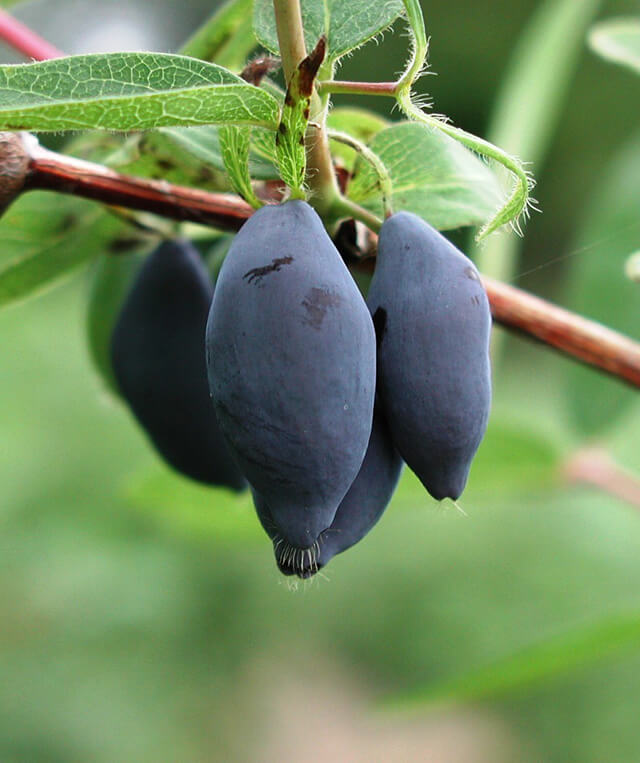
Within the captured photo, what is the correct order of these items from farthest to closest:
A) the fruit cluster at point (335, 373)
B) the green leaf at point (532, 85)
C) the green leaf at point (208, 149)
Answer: the green leaf at point (532, 85)
the green leaf at point (208, 149)
the fruit cluster at point (335, 373)

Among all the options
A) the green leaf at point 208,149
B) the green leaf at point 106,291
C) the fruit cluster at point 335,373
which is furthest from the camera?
the green leaf at point 106,291

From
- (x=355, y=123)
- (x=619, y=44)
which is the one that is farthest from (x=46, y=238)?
(x=619, y=44)

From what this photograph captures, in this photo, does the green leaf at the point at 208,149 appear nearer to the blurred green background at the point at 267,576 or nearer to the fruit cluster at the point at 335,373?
the fruit cluster at the point at 335,373

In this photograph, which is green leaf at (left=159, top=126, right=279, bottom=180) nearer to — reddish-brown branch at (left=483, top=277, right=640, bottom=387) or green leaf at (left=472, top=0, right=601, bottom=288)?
reddish-brown branch at (left=483, top=277, right=640, bottom=387)

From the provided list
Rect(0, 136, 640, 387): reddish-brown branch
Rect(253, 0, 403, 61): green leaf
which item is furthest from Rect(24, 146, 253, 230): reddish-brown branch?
Rect(253, 0, 403, 61): green leaf

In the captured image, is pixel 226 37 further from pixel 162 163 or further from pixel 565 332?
pixel 565 332

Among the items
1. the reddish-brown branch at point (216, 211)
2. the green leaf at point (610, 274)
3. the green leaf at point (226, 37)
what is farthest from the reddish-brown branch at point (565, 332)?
the green leaf at point (610, 274)
